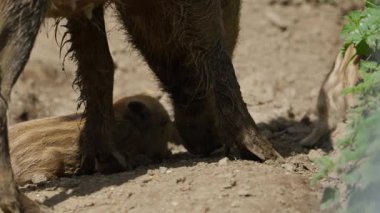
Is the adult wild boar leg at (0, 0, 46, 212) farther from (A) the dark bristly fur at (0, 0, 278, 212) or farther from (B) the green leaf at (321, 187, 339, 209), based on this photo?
(B) the green leaf at (321, 187, 339, 209)

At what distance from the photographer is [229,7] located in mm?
6406

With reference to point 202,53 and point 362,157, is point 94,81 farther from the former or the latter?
point 362,157

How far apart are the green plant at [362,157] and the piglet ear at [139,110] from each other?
2088 mm

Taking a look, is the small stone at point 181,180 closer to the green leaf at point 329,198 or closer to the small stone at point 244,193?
the small stone at point 244,193

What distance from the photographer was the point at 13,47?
15.1 ft

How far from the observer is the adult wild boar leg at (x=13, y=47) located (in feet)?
14.7

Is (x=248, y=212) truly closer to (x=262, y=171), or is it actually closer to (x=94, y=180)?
(x=262, y=171)

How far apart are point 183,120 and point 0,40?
6.90ft

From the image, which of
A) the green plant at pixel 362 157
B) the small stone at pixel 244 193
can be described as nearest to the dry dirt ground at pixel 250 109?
the small stone at pixel 244 193

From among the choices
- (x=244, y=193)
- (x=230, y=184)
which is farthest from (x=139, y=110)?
(x=244, y=193)

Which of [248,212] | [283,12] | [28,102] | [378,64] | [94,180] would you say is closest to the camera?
[248,212]

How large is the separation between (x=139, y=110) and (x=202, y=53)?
111cm

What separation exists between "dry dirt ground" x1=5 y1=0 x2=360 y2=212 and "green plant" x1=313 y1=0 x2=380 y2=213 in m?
0.26

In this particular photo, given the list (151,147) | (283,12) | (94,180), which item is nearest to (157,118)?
(151,147)
